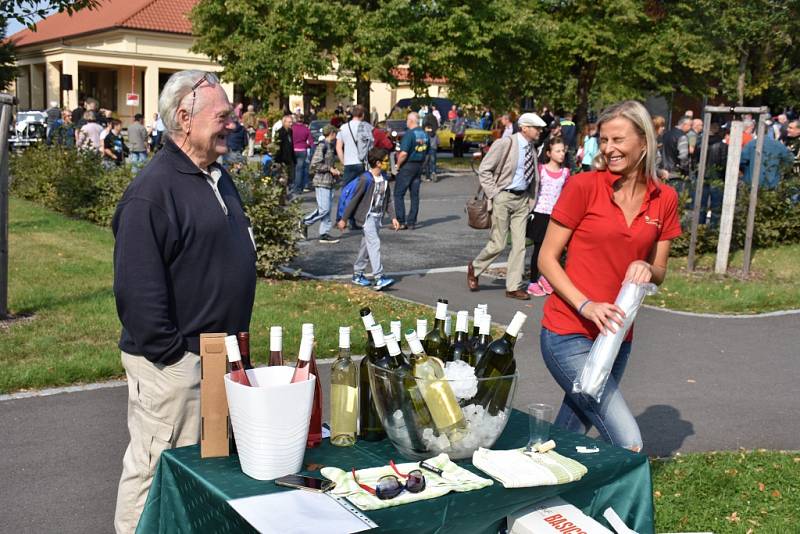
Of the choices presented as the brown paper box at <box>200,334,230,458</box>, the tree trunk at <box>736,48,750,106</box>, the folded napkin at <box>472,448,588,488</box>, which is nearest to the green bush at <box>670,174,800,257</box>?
the folded napkin at <box>472,448,588,488</box>

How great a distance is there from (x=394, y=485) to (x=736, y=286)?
9955mm

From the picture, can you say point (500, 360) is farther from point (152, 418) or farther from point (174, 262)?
point (152, 418)

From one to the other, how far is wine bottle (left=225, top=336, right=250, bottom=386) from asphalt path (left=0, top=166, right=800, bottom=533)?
86.3 inches

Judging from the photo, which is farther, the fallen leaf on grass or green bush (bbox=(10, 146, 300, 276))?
green bush (bbox=(10, 146, 300, 276))

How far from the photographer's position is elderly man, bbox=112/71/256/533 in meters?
3.29

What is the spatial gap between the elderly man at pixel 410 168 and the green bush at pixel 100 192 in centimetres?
487

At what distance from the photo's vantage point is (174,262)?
11.1ft

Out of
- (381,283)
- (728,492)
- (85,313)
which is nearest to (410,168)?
(381,283)

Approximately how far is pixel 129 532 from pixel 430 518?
1.46 meters

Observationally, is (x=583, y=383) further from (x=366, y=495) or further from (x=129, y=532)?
(x=129, y=532)

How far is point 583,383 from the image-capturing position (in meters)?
3.66

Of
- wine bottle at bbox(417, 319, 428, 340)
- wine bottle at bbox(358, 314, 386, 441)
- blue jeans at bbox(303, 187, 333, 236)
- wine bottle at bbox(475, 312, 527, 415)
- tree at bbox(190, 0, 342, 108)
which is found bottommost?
blue jeans at bbox(303, 187, 333, 236)

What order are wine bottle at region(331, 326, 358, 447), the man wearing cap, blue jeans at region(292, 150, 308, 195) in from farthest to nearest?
1. blue jeans at region(292, 150, 308, 195)
2. the man wearing cap
3. wine bottle at region(331, 326, 358, 447)

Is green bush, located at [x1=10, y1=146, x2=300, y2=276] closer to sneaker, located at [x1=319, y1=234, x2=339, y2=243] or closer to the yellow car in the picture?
sneaker, located at [x1=319, y1=234, x2=339, y2=243]
